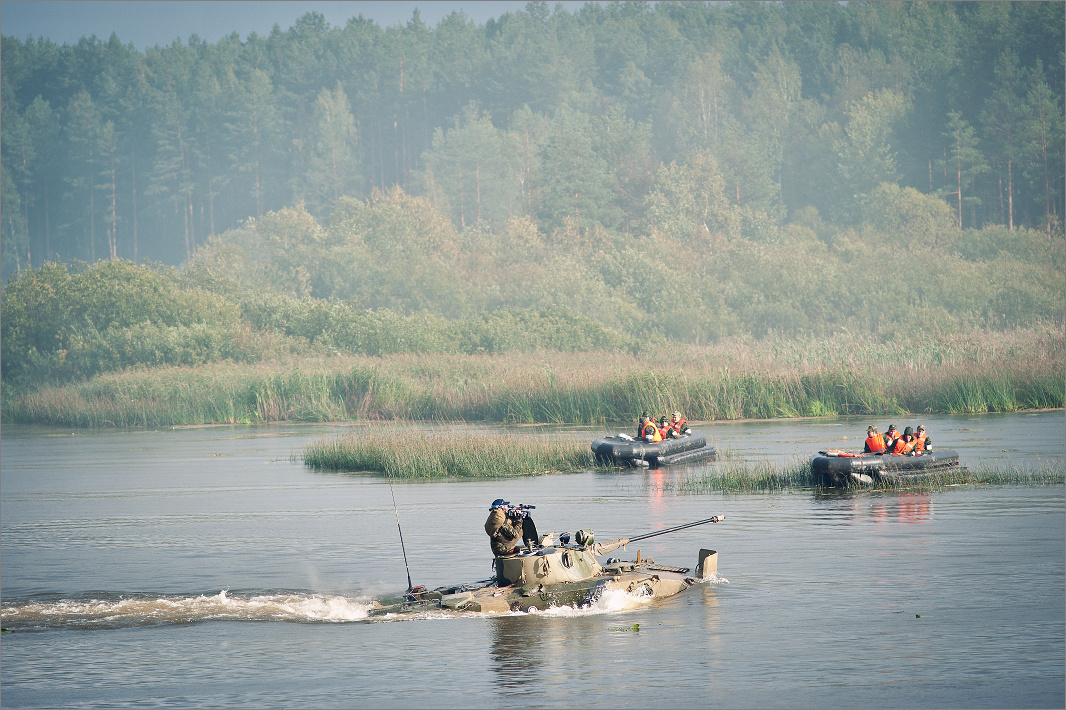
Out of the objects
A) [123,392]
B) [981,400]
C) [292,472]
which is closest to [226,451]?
[292,472]

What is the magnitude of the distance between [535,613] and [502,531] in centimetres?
135

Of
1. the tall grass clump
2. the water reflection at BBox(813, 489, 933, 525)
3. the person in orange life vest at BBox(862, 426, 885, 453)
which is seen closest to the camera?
the water reflection at BBox(813, 489, 933, 525)

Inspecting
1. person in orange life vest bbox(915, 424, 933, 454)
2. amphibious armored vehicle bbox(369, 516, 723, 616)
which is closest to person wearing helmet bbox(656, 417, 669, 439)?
person in orange life vest bbox(915, 424, 933, 454)

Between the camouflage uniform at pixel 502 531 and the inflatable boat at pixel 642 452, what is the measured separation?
16660 millimetres

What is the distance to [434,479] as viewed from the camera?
3669cm

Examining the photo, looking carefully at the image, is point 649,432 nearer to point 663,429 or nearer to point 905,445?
point 663,429

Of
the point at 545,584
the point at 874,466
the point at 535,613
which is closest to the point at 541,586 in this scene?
the point at 545,584

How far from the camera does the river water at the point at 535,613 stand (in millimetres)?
15617

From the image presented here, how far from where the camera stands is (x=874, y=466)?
3047 cm

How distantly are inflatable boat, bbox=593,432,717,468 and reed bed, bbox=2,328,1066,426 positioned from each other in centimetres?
972

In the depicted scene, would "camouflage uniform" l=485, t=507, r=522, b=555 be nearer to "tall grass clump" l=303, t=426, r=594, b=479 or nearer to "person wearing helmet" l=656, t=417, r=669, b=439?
"tall grass clump" l=303, t=426, r=594, b=479

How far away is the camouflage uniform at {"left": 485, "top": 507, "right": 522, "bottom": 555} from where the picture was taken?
62.1 feet

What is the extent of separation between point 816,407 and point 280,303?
39246 millimetres

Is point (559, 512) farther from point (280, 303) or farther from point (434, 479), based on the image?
point (280, 303)
